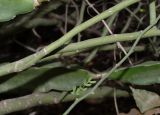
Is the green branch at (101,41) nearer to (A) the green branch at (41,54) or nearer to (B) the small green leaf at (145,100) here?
(A) the green branch at (41,54)

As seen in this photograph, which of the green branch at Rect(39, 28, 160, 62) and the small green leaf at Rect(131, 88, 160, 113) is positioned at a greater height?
the green branch at Rect(39, 28, 160, 62)

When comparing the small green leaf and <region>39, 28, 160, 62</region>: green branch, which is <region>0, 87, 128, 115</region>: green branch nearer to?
the small green leaf

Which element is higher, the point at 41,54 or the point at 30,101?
the point at 41,54

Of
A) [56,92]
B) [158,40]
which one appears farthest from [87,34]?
[56,92]

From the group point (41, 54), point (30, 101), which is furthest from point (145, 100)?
point (41, 54)

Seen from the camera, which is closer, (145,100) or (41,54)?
(41,54)

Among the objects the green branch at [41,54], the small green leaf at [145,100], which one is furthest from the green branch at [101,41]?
the small green leaf at [145,100]

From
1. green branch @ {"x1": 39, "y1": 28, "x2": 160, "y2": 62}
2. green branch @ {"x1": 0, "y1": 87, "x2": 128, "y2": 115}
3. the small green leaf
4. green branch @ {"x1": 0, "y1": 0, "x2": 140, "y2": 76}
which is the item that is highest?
green branch @ {"x1": 0, "y1": 0, "x2": 140, "y2": 76}

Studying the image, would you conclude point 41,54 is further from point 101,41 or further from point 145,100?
point 145,100

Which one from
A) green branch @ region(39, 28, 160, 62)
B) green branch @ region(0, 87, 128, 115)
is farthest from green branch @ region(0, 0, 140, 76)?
green branch @ region(0, 87, 128, 115)
